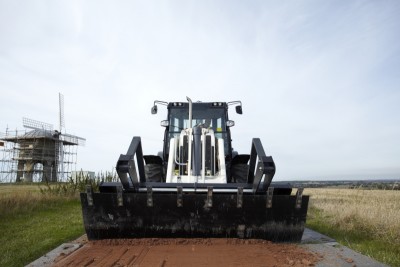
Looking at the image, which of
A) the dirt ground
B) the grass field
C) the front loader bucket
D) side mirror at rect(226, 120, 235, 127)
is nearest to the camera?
the dirt ground

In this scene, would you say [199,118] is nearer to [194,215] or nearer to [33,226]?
[194,215]

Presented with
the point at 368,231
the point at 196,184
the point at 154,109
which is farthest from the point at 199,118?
the point at 368,231

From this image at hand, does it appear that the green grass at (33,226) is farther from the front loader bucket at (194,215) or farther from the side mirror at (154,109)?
the side mirror at (154,109)

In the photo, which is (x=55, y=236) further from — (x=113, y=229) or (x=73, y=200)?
(x=73, y=200)

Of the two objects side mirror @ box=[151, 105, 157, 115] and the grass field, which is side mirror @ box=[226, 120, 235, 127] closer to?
side mirror @ box=[151, 105, 157, 115]

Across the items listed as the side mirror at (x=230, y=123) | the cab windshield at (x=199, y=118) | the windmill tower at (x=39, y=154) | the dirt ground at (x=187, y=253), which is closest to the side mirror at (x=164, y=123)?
the cab windshield at (x=199, y=118)

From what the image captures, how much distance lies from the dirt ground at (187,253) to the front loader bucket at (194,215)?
0.46 feet

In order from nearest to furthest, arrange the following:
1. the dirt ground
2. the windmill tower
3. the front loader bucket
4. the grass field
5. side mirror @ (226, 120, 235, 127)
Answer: the dirt ground
the grass field
the front loader bucket
side mirror @ (226, 120, 235, 127)
the windmill tower

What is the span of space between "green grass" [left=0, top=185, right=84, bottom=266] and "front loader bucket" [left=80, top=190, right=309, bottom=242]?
96 centimetres

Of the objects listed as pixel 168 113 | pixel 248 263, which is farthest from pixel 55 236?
pixel 248 263

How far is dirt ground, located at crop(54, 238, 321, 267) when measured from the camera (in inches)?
169

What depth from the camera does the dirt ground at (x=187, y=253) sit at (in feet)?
14.0

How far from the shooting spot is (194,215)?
17.7 ft

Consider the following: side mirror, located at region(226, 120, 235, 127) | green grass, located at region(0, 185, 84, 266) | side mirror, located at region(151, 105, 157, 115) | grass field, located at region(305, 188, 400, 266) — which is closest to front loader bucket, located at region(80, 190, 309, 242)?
green grass, located at region(0, 185, 84, 266)
